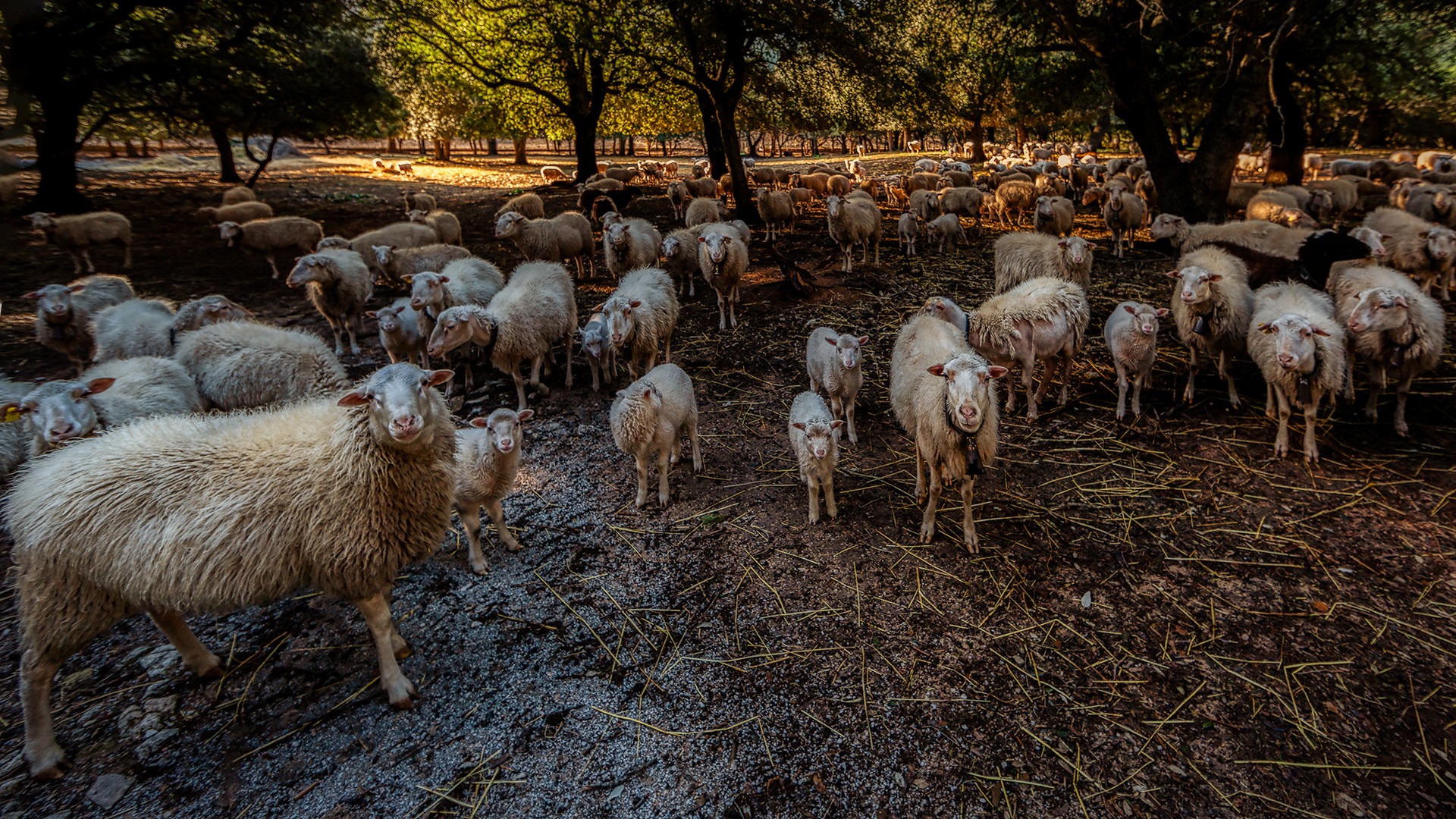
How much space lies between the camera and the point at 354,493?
12.3 feet

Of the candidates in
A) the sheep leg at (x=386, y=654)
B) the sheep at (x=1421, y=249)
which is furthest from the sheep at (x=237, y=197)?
the sheep at (x=1421, y=249)

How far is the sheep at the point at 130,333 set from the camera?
7.07 meters

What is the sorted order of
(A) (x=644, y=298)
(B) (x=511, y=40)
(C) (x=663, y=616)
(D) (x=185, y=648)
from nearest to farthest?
(D) (x=185, y=648)
(C) (x=663, y=616)
(A) (x=644, y=298)
(B) (x=511, y=40)

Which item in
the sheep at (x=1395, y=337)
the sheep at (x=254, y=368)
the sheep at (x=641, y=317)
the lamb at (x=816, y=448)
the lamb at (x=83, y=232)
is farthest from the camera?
the lamb at (x=83, y=232)

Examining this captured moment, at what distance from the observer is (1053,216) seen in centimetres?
1332

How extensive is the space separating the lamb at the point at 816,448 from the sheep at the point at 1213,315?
4.36 metres

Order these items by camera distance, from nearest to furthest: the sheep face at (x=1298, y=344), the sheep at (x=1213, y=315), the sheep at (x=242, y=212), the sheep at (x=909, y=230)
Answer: the sheep face at (x=1298, y=344)
the sheep at (x=1213, y=315)
the sheep at (x=909, y=230)
the sheep at (x=242, y=212)

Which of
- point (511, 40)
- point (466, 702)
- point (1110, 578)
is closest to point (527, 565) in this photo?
point (466, 702)

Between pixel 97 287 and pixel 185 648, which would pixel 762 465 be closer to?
pixel 185 648

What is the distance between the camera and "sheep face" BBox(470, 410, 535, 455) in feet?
16.0

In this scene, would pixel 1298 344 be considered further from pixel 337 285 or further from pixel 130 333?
pixel 130 333

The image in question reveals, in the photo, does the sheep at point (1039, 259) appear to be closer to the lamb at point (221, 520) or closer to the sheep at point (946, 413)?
the sheep at point (946, 413)

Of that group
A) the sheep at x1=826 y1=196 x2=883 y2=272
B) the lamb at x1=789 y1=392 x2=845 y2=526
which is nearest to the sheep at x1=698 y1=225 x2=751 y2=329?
the sheep at x1=826 y1=196 x2=883 y2=272

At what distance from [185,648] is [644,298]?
5531 mm
